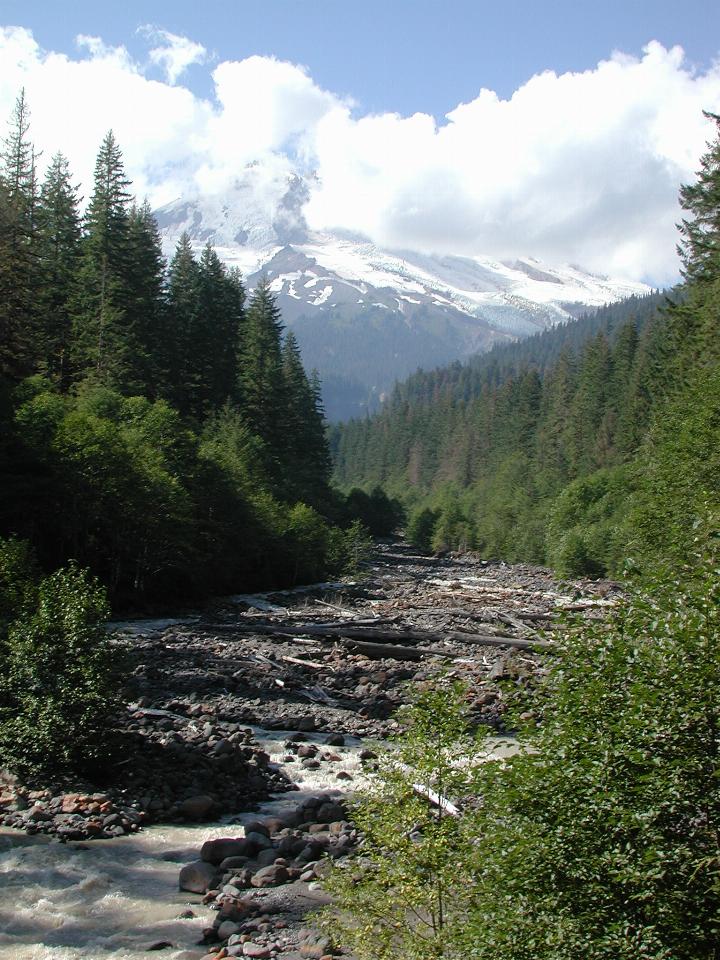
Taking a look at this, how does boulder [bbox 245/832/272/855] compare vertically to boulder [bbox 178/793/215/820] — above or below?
above

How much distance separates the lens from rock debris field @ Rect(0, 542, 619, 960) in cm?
1005

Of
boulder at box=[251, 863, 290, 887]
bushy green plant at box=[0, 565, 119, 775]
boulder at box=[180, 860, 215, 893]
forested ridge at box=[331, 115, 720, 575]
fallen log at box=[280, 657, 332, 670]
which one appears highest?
forested ridge at box=[331, 115, 720, 575]

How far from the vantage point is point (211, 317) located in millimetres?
70250

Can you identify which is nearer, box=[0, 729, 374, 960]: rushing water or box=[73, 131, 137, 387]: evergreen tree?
box=[0, 729, 374, 960]: rushing water

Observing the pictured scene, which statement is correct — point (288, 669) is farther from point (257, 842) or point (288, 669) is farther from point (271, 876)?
point (271, 876)

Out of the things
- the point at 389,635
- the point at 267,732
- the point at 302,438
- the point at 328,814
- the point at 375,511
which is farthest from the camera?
the point at 375,511

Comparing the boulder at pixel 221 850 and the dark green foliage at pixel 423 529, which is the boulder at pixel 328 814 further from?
the dark green foliage at pixel 423 529

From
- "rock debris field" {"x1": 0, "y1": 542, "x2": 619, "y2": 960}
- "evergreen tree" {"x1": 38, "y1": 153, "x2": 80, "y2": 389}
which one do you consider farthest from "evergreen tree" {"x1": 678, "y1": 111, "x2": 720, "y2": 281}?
"evergreen tree" {"x1": 38, "y1": 153, "x2": 80, "y2": 389}

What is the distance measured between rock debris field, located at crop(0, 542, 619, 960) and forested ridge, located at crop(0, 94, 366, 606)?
18.0 feet

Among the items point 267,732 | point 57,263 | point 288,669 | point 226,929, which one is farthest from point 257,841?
point 57,263

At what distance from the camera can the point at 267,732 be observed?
716 inches

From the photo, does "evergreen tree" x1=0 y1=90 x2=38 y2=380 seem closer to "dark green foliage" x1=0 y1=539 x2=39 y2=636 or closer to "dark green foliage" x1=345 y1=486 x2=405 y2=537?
"dark green foliage" x1=0 y1=539 x2=39 y2=636

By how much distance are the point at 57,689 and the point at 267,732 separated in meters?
6.45

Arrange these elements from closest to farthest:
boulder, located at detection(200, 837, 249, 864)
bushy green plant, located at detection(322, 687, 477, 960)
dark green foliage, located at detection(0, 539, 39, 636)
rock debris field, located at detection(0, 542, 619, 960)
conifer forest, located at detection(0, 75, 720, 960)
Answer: conifer forest, located at detection(0, 75, 720, 960) < bushy green plant, located at detection(322, 687, 477, 960) < rock debris field, located at detection(0, 542, 619, 960) < boulder, located at detection(200, 837, 249, 864) < dark green foliage, located at detection(0, 539, 39, 636)
